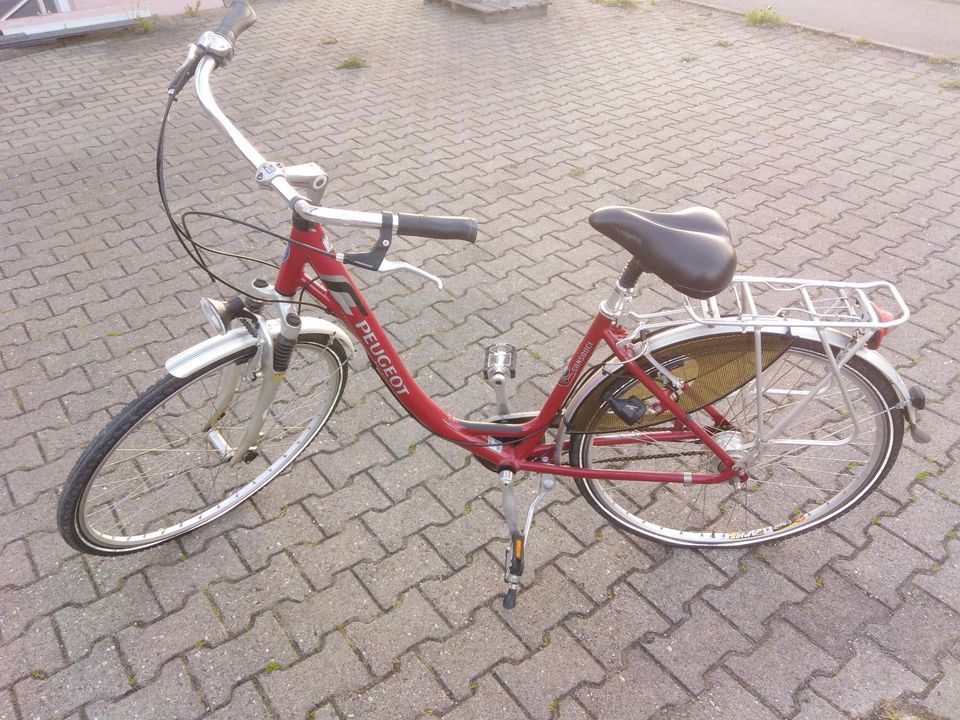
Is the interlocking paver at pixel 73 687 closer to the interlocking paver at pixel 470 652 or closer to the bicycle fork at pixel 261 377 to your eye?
the bicycle fork at pixel 261 377

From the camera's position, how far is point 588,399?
2.15 m

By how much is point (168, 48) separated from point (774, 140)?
6.15 m

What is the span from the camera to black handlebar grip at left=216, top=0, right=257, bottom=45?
6.22 ft

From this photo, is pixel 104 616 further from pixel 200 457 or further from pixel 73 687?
pixel 200 457

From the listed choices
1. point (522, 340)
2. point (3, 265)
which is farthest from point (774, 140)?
point (3, 265)

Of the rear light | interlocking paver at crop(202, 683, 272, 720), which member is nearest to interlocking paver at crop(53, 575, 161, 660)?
interlocking paver at crop(202, 683, 272, 720)

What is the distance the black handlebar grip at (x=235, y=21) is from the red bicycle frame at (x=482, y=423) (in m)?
0.60

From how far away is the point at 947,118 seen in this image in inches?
224

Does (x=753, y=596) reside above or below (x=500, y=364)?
below

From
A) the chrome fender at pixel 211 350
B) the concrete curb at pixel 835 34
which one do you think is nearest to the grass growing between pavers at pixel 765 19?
the concrete curb at pixel 835 34

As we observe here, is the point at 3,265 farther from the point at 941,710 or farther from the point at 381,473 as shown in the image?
the point at 941,710

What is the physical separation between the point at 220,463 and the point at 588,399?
145 cm

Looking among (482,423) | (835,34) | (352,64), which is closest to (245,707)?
(482,423)

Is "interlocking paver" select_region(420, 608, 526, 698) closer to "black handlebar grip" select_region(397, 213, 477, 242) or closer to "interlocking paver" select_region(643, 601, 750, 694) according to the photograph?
"interlocking paver" select_region(643, 601, 750, 694)
